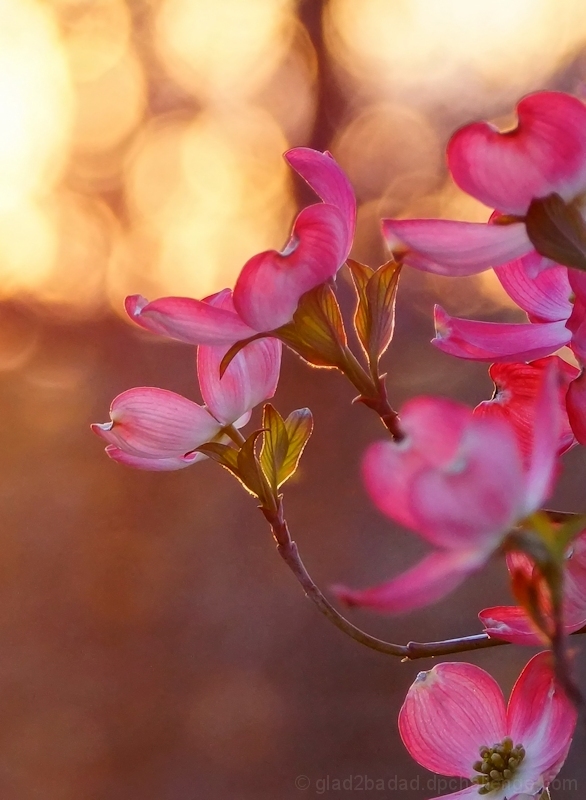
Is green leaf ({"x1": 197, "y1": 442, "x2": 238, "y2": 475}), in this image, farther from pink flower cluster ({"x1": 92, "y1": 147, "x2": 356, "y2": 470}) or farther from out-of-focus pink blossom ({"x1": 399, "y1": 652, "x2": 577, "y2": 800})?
A: out-of-focus pink blossom ({"x1": 399, "y1": 652, "x2": 577, "y2": 800})

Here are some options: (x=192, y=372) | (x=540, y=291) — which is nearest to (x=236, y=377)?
(x=540, y=291)

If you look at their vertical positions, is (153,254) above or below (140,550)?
above

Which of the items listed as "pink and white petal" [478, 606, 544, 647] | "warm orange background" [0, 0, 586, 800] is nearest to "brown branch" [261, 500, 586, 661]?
"pink and white petal" [478, 606, 544, 647]

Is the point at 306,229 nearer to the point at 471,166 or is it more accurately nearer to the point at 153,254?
the point at 471,166

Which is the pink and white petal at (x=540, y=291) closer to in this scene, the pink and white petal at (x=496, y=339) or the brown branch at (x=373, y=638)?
the pink and white petal at (x=496, y=339)

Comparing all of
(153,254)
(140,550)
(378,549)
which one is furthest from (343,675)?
(153,254)

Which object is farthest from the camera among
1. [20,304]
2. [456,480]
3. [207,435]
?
[20,304]
